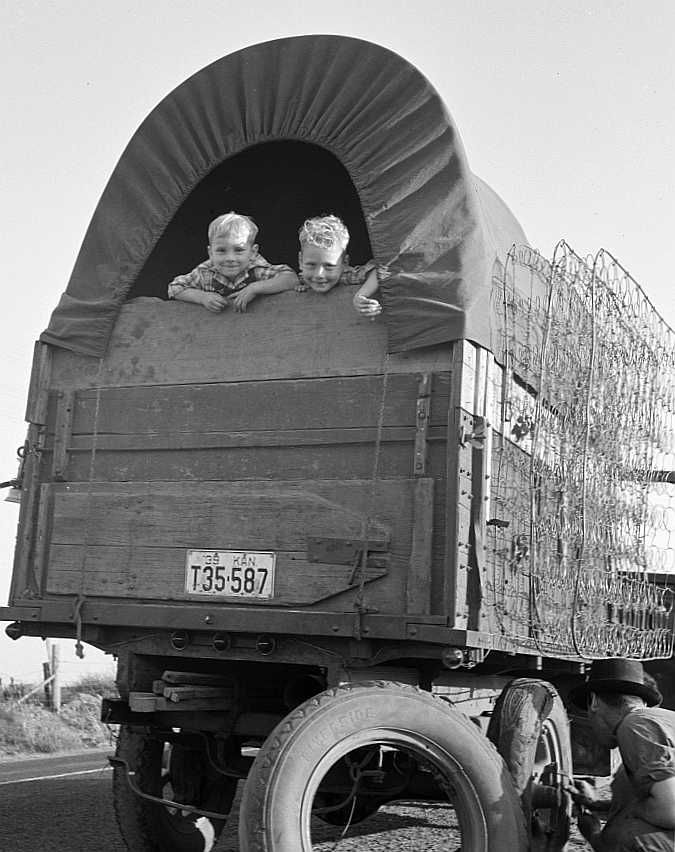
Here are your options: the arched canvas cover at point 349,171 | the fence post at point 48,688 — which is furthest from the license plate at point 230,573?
the fence post at point 48,688

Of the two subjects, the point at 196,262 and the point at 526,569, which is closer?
the point at 526,569

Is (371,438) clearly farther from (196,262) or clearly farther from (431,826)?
(431,826)

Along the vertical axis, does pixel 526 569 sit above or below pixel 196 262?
below

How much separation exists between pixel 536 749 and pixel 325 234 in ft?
8.56

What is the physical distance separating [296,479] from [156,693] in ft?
3.78

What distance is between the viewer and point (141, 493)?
5.18 meters

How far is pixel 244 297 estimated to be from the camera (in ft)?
17.3

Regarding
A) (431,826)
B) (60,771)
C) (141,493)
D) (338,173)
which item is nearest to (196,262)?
(338,173)

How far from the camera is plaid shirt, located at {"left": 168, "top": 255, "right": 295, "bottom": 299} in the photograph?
17.6ft

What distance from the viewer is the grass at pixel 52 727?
40.7 ft

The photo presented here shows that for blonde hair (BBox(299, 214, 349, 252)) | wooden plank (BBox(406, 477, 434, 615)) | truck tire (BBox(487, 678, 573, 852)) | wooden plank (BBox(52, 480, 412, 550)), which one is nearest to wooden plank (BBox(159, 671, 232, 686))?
wooden plank (BBox(52, 480, 412, 550))

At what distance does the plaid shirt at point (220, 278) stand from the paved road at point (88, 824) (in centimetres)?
279

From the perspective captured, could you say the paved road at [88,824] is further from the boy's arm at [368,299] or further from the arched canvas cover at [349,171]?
the arched canvas cover at [349,171]

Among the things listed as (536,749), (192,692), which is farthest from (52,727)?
(536,749)
